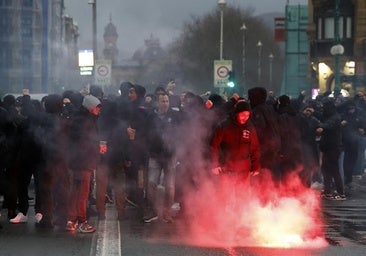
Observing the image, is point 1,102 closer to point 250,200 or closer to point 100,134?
point 100,134

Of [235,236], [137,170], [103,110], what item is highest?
[103,110]

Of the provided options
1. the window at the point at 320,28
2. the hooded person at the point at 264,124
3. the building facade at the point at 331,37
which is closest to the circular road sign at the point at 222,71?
the building facade at the point at 331,37

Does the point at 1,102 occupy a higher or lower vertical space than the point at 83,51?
lower

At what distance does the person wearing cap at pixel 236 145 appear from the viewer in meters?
8.84

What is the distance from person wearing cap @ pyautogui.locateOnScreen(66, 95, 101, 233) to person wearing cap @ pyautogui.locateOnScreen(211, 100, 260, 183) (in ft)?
4.95

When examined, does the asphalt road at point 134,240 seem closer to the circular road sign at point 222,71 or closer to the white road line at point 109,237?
the white road line at point 109,237

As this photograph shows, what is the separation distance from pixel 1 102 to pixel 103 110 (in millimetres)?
1666

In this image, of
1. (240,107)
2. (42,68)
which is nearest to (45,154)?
(240,107)

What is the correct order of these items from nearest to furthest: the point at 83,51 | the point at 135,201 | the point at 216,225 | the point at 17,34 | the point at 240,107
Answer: the point at 240,107 < the point at 216,225 < the point at 135,201 < the point at 83,51 < the point at 17,34

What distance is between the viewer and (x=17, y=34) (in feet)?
214

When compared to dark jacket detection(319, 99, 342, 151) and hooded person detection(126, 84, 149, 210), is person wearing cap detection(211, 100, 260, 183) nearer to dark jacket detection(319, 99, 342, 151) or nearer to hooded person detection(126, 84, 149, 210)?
hooded person detection(126, 84, 149, 210)

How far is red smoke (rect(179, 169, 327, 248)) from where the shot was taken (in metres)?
8.59

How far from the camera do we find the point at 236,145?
884 centimetres

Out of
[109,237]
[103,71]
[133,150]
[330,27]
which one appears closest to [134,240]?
[109,237]
